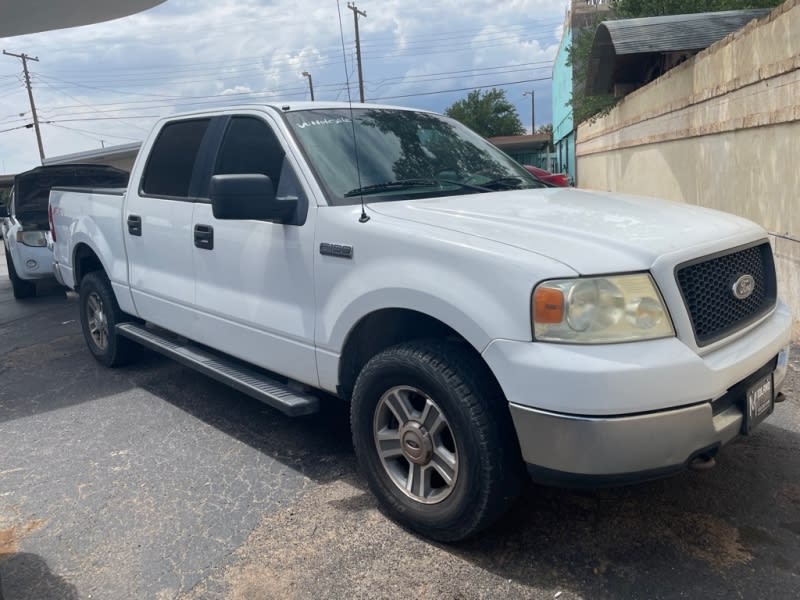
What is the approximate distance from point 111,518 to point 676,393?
104 inches

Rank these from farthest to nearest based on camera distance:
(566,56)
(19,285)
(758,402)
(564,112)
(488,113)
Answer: (488,113), (564,112), (566,56), (19,285), (758,402)

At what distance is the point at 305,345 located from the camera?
360cm

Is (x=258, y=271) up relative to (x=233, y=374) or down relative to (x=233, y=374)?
up

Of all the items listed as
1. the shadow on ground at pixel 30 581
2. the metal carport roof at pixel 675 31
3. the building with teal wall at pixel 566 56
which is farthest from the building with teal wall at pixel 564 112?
the shadow on ground at pixel 30 581

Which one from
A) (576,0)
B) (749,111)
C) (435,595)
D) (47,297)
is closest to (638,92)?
(749,111)

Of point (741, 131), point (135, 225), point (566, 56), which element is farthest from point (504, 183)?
point (566, 56)

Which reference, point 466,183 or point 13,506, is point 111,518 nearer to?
point 13,506

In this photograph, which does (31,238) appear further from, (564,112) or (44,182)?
(564,112)

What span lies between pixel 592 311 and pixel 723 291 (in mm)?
739

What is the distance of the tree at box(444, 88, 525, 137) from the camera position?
192 feet

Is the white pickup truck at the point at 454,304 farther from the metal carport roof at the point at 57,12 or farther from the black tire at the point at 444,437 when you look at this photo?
the metal carport roof at the point at 57,12

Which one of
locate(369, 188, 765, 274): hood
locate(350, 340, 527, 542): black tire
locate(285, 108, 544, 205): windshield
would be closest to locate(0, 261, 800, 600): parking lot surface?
locate(350, 340, 527, 542): black tire

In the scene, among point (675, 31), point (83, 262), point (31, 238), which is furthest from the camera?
point (675, 31)

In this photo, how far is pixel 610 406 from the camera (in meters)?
2.45
